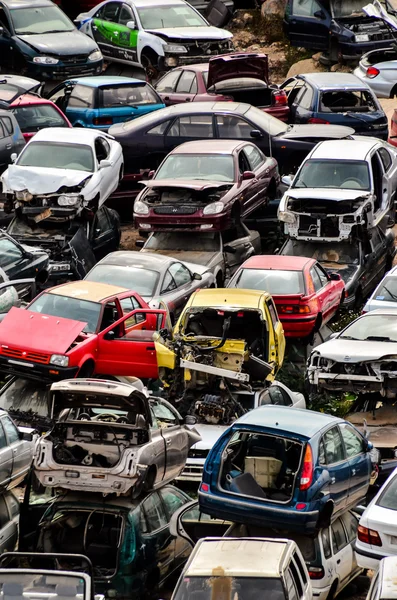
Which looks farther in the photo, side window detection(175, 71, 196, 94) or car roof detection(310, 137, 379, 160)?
side window detection(175, 71, 196, 94)

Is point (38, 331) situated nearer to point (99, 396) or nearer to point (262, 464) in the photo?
point (99, 396)

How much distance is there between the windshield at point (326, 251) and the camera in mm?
24078

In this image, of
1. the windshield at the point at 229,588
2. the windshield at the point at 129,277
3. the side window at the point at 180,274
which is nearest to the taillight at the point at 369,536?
the windshield at the point at 229,588

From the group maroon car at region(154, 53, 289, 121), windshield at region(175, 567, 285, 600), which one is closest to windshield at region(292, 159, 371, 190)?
maroon car at region(154, 53, 289, 121)

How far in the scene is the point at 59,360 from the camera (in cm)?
1866

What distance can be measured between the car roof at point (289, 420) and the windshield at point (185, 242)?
9047 mm

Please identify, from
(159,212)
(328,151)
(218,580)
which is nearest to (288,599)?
(218,580)

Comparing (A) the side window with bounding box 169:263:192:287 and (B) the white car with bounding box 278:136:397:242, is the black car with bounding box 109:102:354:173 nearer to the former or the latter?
(B) the white car with bounding box 278:136:397:242

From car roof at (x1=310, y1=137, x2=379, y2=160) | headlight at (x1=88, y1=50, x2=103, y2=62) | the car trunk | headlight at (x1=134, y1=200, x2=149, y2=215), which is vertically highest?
the car trunk

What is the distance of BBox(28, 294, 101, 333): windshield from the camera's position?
64.3ft

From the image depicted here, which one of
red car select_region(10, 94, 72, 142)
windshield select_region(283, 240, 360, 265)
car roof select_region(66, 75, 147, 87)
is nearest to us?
windshield select_region(283, 240, 360, 265)

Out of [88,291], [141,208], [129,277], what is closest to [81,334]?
[88,291]

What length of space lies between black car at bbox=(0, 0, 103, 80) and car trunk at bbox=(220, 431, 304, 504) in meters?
18.2

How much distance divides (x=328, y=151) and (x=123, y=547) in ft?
40.9
